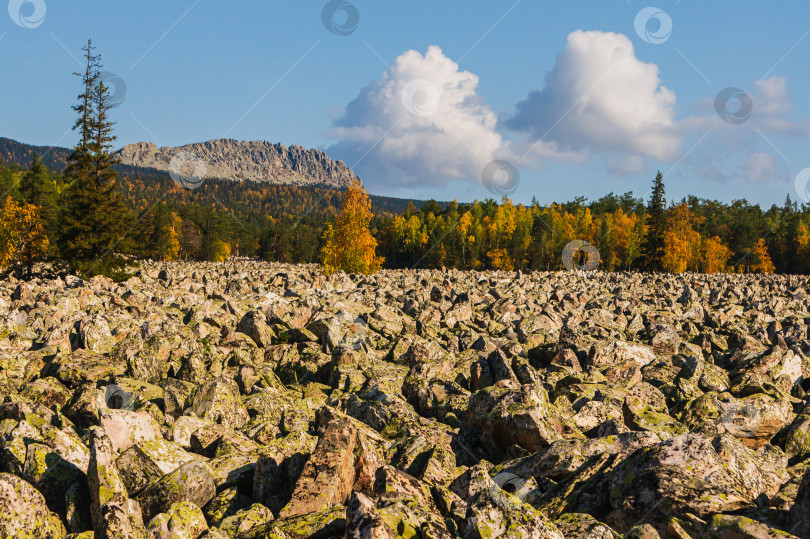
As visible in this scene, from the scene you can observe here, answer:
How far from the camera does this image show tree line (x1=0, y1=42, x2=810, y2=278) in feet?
127

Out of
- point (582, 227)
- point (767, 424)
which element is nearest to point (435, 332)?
point (767, 424)

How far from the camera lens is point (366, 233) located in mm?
48781

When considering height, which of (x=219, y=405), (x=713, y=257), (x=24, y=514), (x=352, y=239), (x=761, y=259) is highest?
(x=761, y=259)

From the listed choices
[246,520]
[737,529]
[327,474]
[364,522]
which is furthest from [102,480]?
[737,529]

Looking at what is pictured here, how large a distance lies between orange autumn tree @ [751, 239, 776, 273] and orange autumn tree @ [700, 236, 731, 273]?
5.65m

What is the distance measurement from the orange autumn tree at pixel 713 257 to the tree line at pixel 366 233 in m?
0.29

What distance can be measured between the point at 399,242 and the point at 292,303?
12899 cm

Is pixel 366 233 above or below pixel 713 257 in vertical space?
below

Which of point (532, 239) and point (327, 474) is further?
point (532, 239)

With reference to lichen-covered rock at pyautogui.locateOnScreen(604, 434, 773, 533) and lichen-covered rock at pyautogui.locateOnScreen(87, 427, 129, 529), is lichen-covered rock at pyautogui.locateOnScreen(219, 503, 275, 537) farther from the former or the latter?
lichen-covered rock at pyautogui.locateOnScreen(604, 434, 773, 533)

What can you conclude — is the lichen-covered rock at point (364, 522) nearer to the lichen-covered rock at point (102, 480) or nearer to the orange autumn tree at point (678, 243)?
the lichen-covered rock at point (102, 480)

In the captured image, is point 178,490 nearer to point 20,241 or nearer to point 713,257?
point 20,241

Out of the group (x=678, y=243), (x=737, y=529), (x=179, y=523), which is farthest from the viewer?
(x=678, y=243)

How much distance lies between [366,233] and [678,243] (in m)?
55.6
